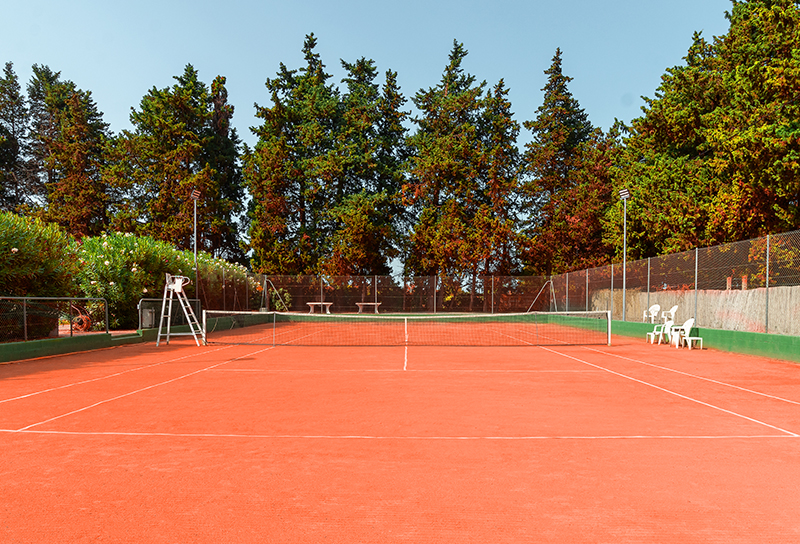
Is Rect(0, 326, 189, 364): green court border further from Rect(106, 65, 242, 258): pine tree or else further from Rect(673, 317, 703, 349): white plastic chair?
Rect(106, 65, 242, 258): pine tree

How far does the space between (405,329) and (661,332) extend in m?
9.23

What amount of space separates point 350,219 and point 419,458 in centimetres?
3452

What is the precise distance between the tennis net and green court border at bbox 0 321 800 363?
319 cm

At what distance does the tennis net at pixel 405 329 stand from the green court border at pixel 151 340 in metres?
3.19

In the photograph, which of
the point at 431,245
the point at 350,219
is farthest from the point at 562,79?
the point at 350,219

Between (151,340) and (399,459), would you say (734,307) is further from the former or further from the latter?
(151,340)

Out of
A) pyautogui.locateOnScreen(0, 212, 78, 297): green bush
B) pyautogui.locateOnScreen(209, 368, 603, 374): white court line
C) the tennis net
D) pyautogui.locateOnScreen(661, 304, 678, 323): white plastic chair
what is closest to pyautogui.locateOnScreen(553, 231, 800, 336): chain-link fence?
pyautogui.locateOnScreen(661, 304, 678, 323): white plastic chair

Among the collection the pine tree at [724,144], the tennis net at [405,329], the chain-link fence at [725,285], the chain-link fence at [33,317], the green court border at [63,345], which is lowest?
the tennis net at [405,329]

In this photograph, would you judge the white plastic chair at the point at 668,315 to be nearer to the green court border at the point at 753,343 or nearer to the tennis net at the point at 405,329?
the green court border at the point at 753,343

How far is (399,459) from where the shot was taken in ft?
16.5

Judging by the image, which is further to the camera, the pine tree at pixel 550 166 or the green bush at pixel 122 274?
the pine tree at pixel 550 166

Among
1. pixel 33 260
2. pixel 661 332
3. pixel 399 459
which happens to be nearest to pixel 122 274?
pixel 33 260

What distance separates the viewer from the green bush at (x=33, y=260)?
13852mm

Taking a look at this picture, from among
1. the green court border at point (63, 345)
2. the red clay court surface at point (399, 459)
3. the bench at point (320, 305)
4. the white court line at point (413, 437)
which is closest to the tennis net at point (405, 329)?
the bench at point (320, 305)
